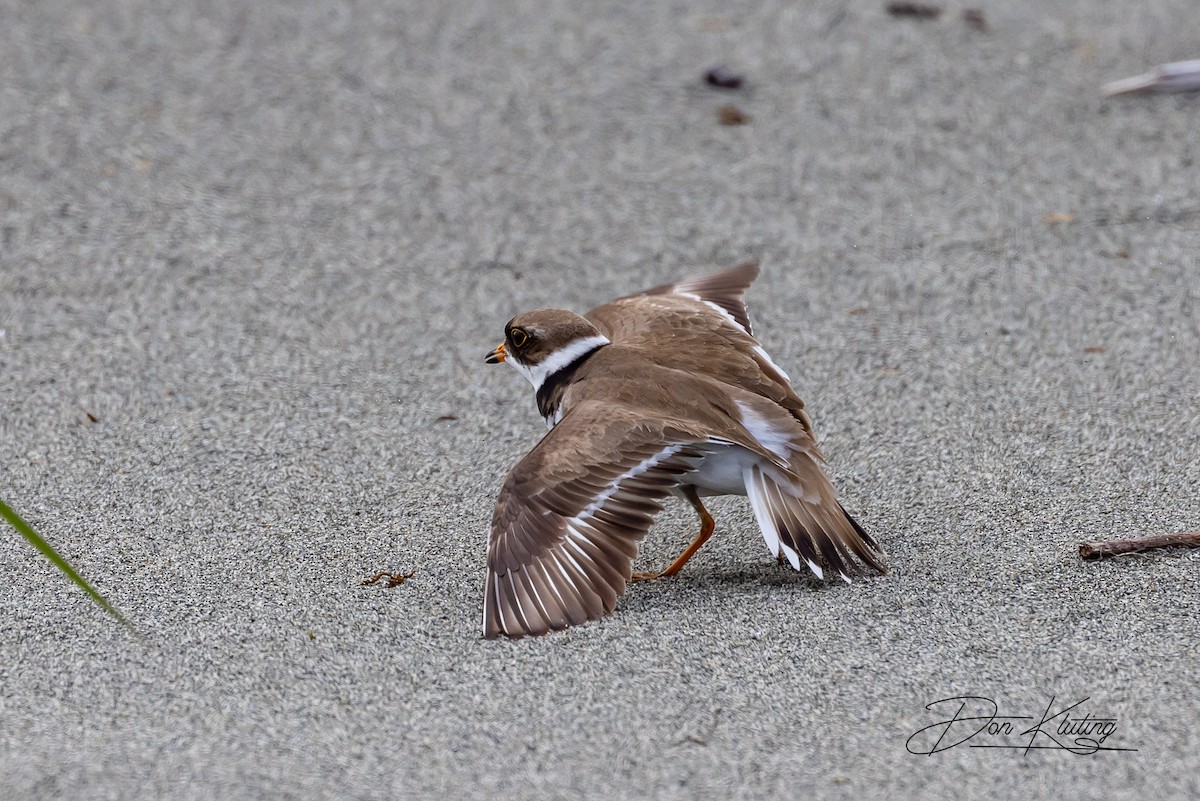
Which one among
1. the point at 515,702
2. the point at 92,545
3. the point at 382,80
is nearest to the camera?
the point at 515,702

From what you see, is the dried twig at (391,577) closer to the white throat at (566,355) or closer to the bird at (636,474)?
the bird at (636,474)

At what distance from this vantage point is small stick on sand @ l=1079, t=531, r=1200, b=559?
13.1ft

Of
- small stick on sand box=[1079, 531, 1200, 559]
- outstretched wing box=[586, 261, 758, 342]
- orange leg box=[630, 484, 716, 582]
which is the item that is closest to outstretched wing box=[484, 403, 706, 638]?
orange leg box=[630, 484, 716, 582]

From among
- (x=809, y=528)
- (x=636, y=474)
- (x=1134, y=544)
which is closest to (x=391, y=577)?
(x=636, y=474)

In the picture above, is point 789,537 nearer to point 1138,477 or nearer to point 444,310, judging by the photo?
point 1138,477

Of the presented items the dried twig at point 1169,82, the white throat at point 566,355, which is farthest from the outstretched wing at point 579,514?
the dried twig at point 1169,82

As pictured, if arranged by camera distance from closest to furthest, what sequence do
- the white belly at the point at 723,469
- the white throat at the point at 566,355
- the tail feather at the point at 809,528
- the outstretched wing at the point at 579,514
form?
the outstretched wing at the point at 579,514, the tail feather at the point at 809,528, the white belly at the point at 723,469, the white throat at the point at 566,355

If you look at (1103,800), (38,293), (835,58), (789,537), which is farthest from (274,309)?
(1103,800)

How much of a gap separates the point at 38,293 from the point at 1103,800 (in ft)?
15.1

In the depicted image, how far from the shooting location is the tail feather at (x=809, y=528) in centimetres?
396

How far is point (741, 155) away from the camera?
6746 millimetres

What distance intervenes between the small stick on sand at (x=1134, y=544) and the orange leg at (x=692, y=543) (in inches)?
42.1

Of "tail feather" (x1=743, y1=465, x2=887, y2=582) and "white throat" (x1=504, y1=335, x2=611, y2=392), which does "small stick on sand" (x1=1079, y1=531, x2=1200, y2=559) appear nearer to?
"tail feather" (x1=743, y1=465, x2=887, y2=582)

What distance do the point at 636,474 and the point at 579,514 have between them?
19 cm
